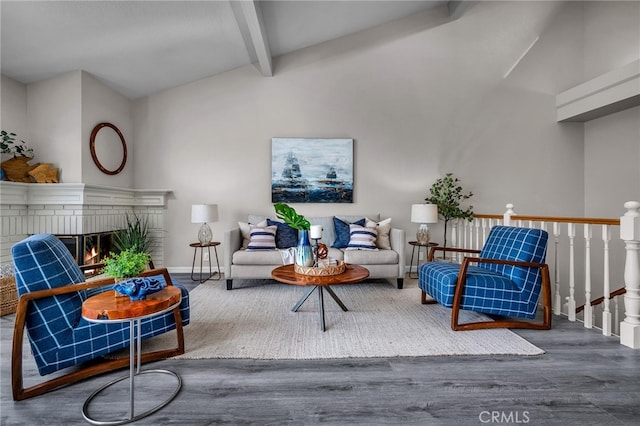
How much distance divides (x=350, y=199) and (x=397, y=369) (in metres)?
3.11

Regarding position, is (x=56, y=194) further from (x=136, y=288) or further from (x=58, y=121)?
(x=136, y=288)

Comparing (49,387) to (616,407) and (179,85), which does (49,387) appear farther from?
(179,85)

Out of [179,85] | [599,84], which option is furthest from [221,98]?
[599,84]

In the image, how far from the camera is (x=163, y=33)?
11.7ft

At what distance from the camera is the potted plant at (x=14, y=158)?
341 cm

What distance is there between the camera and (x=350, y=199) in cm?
483

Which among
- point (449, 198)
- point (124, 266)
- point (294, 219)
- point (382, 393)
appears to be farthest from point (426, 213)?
point (124, 266)

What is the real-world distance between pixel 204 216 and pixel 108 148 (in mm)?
1596

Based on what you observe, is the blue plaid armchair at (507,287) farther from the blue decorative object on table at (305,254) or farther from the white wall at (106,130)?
the white wall at (106,130)

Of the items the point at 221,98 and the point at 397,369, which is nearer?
the point at 397,369

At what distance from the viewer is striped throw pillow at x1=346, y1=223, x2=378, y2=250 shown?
13.3 feet

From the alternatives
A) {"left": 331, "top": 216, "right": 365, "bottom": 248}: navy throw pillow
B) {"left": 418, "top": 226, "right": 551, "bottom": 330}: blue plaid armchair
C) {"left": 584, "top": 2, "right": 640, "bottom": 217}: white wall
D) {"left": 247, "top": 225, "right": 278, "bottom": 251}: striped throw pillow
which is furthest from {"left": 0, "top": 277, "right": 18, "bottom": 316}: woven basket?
{"left": 584, "top": 2, "right": 640, "bottom": 217}: white wall

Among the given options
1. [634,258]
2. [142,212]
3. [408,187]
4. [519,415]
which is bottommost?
[519,415]

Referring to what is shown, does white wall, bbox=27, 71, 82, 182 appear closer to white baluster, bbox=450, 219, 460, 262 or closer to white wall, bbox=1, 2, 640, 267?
white wall, bbox=1, 2, 640, 267
